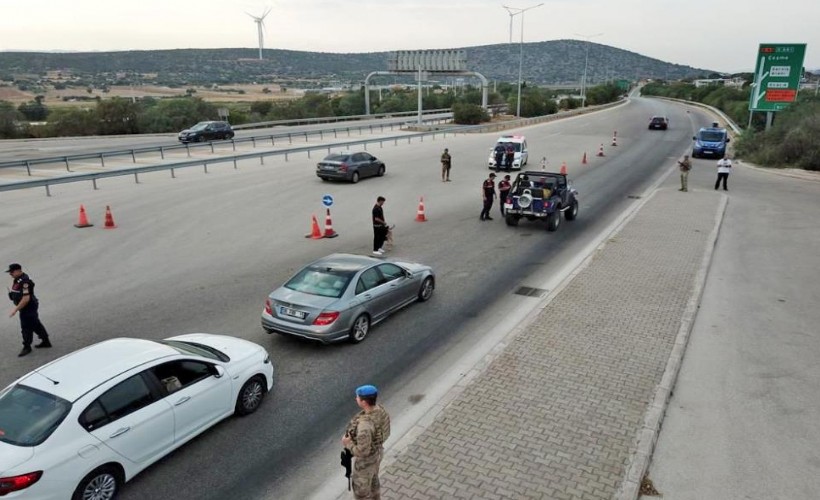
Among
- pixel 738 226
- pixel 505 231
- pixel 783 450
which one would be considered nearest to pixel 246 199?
pixel 505 231

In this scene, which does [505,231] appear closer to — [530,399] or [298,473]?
[530,399]

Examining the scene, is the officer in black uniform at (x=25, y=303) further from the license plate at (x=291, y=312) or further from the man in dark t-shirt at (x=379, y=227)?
the man in dark t-shirt at (x=379, y=227)

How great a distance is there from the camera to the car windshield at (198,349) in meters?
7.23

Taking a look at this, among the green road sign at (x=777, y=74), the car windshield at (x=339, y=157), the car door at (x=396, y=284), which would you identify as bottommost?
the car door at (x=396, y=284)

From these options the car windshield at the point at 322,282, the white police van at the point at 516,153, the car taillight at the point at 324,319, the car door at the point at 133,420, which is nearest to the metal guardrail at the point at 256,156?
the white police van at the point at 516,153

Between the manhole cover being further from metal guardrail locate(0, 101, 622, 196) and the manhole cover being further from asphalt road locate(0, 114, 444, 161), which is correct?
asphalt road locate(0, 114, 444, 161)

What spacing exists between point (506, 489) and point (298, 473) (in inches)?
92.3

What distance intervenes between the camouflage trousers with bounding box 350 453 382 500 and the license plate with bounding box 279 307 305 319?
4.13 metres

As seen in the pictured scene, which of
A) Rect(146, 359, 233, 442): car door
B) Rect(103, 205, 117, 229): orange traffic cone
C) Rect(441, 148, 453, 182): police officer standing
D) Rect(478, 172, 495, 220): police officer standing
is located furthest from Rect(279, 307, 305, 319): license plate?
Rect(441, 148, 453, 182): police officer standing

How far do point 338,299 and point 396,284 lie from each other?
1585 mm

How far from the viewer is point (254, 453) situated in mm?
6703

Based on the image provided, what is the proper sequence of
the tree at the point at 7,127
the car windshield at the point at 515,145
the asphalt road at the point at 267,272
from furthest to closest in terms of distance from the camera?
the tree at the point at 7,127, the car windshield at the point at 515,145, the asphalt road at the point at 267,272

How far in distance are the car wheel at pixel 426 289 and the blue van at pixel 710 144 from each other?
2925 centimetres

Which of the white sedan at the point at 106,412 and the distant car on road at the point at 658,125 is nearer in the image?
the white sedan at the point at 106,412
